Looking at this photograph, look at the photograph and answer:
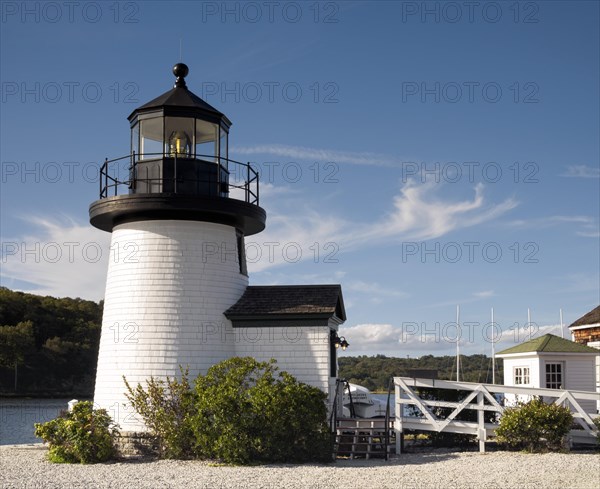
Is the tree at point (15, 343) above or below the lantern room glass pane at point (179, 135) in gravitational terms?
below

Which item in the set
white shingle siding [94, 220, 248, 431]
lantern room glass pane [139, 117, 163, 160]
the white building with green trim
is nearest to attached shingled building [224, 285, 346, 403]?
white shingle siding [94, 220, 248, 431]

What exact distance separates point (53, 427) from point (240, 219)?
688 cm

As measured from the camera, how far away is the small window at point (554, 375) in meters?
23.1

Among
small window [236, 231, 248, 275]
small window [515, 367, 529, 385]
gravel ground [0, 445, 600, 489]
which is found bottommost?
gravel ground [0, 445, 600, 489]

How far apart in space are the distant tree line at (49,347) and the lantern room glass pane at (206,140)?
4656 centimetres

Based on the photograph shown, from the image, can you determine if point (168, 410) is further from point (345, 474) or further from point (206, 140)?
point (206, 140)

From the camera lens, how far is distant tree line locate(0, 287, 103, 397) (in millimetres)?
63625

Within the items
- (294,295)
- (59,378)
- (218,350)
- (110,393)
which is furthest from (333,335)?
(59,378)

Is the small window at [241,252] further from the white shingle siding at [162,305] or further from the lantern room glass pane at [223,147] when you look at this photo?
the lantern room glass pane at [223,147]

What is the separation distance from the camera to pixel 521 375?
23.8 metres

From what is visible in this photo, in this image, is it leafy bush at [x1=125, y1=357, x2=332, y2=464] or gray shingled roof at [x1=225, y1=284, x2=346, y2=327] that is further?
gray shingled roof at [x1=225, y1=284, x2=346, y2=327]

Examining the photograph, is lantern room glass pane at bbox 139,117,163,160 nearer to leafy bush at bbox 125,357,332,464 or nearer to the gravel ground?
leafy bush at bbox 125,357,332,464

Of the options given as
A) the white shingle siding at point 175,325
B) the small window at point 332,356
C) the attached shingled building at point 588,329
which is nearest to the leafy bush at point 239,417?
the white shingle siding at point 175,325

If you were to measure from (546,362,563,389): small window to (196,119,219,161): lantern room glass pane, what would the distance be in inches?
475
